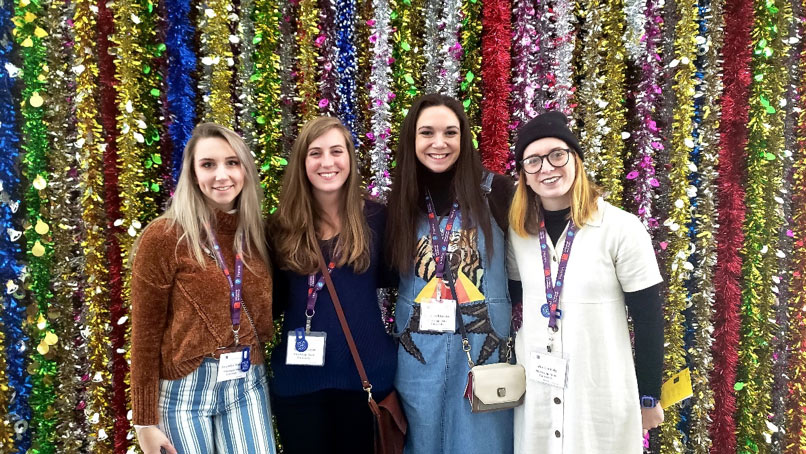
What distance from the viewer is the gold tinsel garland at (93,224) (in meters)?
2.04

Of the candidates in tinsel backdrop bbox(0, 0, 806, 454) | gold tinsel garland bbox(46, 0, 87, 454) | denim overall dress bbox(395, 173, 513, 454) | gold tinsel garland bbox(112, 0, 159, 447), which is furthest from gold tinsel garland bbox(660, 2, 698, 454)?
gold tinsel garland bbox(46, 0, 87, 454)

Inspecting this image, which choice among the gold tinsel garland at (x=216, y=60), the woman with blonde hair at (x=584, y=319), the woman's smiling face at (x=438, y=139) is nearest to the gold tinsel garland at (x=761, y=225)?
the woman with blonde hair at (x=584, y=319)

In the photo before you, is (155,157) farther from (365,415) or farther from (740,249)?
(740,249)

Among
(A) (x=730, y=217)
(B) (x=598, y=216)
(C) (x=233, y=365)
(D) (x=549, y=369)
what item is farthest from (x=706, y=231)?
(C) (x=233, y=365)

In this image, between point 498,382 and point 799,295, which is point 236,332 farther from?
point 799,295

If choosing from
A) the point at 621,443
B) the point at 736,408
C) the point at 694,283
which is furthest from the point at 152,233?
the point at 736,408

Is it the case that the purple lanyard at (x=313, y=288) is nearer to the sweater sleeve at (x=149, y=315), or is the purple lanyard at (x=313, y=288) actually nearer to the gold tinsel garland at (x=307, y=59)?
the sweater sleeve at (x=149, y=315)

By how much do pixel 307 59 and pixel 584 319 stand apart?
182cm

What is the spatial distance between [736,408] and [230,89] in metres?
3.34

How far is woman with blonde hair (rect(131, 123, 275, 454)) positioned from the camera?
4.83ft

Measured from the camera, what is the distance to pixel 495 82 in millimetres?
2324

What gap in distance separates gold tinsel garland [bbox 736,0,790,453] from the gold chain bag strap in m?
1.73

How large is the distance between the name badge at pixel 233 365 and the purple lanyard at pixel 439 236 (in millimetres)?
786

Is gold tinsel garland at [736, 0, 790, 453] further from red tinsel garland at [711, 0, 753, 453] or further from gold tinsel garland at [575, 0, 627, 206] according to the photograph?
gold tinsel garland at [575, 0, 627, 206]
